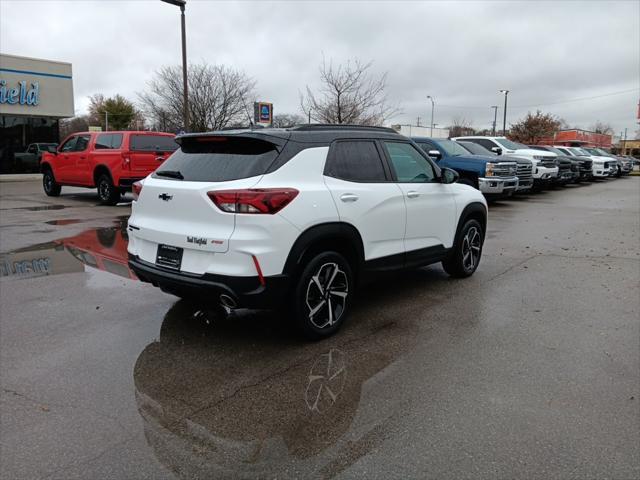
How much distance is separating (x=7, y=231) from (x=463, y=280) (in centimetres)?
836

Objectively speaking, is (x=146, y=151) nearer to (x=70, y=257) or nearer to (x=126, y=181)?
(x=126, y=181)

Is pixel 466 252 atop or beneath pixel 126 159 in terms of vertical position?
beneath

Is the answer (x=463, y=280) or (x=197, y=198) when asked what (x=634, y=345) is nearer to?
(x=463, y=280)

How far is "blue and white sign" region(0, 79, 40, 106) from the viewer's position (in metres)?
25.3

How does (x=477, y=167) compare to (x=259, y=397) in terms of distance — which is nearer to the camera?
(x=259, y=397)

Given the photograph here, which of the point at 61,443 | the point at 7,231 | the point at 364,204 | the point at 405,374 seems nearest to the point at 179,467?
the point at 61,443

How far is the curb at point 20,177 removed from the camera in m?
24.9

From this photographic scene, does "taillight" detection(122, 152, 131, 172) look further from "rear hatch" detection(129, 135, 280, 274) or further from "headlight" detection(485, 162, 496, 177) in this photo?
"headlight" detection(485, 162, 496, 177)

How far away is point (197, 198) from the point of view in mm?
3986

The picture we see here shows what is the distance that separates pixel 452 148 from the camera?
1529cm

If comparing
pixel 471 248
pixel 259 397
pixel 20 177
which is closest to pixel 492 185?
pixel 471 248

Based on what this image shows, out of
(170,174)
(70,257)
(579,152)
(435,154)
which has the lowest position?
(70,257)

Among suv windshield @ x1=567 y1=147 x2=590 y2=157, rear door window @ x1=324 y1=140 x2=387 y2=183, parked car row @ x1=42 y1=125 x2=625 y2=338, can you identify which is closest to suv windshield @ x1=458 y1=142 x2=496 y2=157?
parked car row @ x1=42 y1=125 x2=625 y2=338

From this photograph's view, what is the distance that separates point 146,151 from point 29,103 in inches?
693
